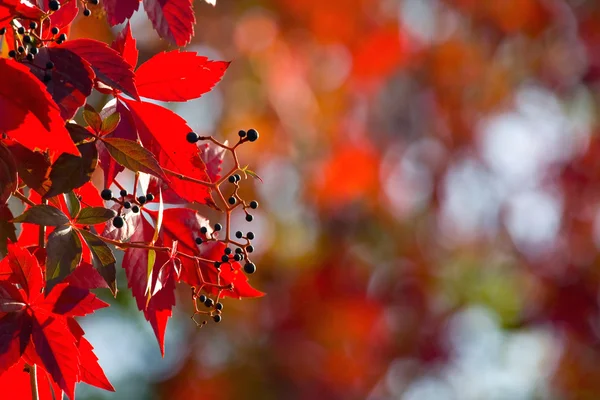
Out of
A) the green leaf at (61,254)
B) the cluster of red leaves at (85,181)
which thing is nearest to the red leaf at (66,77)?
the cluster of red leaves at (85,181)

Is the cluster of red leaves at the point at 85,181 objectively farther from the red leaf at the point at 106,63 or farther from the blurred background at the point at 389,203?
the blurred background at the point at 389,203

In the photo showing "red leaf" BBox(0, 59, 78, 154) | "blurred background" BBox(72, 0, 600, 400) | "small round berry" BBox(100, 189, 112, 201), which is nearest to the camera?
"red leaf" BBox(0, 59, 78, 154)

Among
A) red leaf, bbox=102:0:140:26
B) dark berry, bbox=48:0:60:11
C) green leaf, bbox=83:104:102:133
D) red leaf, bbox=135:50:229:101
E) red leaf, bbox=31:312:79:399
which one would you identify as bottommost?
red leaf, bbox=31:312:79:399

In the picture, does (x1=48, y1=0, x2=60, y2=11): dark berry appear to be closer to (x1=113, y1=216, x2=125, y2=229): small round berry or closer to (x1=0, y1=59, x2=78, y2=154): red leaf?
(x1=0, y1=59, x2=78, y2=154): red leaf

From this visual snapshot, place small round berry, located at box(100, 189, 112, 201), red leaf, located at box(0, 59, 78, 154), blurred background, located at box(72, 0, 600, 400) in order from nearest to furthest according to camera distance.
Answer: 1. red leaf, located at box(0, 59, 78, 154)
2. small round berry, located at box(100, 189, 112, 201)
3. blurred background, located at box(72, 0, 600, 400)

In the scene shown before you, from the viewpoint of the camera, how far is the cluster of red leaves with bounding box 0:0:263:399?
0.77 metres

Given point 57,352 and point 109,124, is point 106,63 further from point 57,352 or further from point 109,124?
point 57,352

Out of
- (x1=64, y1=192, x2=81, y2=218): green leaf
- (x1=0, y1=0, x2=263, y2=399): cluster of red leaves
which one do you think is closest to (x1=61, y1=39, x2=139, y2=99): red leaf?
(x1=0, y1=0, x2=263, y2=399): cluster of red leaves

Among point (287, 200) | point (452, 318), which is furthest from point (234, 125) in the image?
point (452, 318)

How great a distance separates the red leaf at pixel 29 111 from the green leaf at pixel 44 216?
58 mm

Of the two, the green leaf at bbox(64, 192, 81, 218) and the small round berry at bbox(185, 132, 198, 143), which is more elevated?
the small round berry at bbox(185, 132, 198, 143)

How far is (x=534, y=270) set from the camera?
20.9ft

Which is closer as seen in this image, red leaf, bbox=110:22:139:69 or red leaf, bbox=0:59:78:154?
red leaf, bbox=0:59:78:154

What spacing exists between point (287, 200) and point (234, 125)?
2.15 feet
